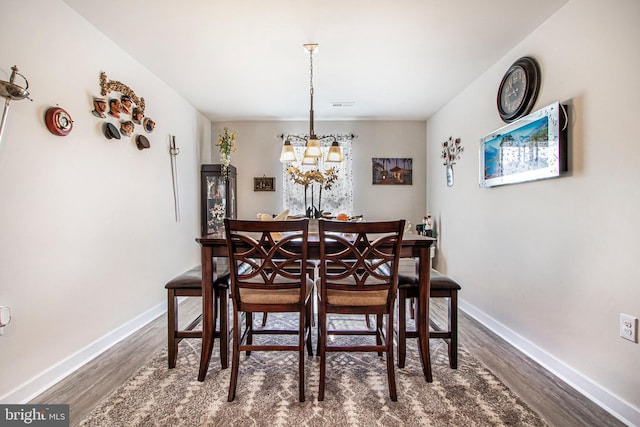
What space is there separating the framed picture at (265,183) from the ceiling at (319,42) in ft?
4.33

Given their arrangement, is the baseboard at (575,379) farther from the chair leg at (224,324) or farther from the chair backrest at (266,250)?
the chair leg at (224,324)

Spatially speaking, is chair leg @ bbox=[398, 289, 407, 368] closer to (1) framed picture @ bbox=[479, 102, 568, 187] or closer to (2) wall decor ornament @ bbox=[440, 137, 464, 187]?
(1) framed picture @ bbox=[479, 102, 568, 187]

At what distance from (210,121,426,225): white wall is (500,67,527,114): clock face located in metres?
2.10

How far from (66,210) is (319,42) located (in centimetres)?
218

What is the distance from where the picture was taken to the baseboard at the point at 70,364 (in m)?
1.67

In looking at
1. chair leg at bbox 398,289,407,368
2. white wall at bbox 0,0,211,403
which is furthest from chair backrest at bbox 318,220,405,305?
white wall at bbox 0,0,211,403

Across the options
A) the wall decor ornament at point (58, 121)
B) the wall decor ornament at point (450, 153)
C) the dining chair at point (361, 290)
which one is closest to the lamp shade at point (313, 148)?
the dining chair at point (361, 290)

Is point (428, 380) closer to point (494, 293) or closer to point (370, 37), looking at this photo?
point (494, 293)

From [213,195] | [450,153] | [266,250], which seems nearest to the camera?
[266,250]

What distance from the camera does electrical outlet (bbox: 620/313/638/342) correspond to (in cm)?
155

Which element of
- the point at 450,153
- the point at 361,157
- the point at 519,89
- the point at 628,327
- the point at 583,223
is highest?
the point at 519,89

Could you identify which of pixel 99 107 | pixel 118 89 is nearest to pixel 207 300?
pixel 99 107

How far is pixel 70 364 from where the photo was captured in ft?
6.55

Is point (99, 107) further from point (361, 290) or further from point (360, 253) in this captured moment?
point (361, 290)
